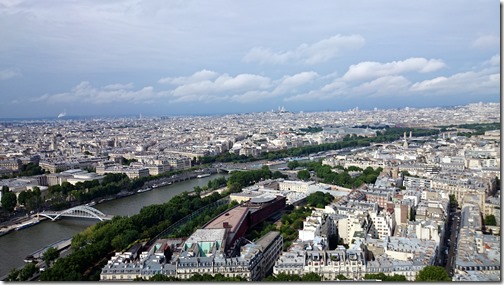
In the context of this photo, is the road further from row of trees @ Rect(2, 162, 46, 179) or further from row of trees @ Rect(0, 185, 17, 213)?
row of trees @ Rect(2, 162, 46, 179)

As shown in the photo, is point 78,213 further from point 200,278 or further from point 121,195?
point 200,278

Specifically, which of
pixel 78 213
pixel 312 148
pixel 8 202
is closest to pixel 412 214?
pixel 78 213

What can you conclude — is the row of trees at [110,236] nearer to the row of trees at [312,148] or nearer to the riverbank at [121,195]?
the riverbank at [121,195]

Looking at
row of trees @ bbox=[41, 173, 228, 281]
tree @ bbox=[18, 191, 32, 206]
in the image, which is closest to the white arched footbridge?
tree @ bbox=[18, 191, 32, 206]

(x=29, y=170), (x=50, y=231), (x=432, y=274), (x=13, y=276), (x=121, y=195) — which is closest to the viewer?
(x=432, y=274)

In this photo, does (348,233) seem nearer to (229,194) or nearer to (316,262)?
(316,262)

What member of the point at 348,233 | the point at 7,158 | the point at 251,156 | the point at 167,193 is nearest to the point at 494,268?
the point at 348,233

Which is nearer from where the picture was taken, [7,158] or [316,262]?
[316,262]
